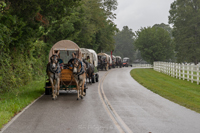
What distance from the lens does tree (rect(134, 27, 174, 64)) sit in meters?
63.6

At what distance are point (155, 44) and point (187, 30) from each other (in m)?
→ 8.38

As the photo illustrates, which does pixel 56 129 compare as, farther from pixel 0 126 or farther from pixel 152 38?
pixel 152 38

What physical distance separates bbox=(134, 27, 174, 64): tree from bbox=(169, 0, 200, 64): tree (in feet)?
8.99

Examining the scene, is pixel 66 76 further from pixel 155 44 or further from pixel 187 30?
pixel 187 30

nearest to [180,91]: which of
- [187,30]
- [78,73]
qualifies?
[78,73]

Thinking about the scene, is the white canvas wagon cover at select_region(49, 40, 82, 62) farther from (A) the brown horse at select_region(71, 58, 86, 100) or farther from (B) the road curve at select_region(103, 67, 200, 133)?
(B) the road curve at select_region(103, 67, 200, 133)

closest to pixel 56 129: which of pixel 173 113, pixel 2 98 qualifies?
pixel 173 113

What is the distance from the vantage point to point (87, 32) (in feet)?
132

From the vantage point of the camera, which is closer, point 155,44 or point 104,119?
point 104,119

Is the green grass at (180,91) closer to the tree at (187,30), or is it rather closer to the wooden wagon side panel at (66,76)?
the wooden wagon side panel at (66,76)

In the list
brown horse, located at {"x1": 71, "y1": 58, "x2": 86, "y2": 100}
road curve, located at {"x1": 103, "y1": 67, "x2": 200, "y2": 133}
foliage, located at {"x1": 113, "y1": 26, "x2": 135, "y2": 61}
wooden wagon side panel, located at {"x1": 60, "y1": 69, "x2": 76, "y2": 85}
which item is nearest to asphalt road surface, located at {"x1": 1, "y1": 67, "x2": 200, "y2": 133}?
road curve, located at {"x1": 103, "y1": 67, "x2": 200, "y2": 133}

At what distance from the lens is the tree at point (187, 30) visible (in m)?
62.0

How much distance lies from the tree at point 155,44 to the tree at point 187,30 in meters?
2.74

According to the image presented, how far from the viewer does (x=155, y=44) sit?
63.7m
